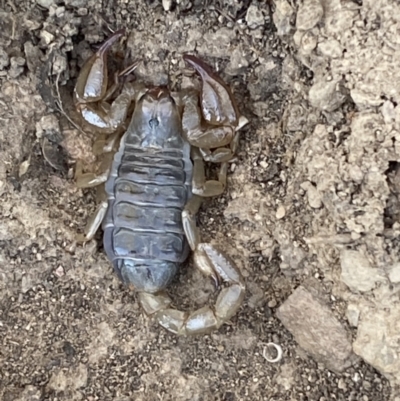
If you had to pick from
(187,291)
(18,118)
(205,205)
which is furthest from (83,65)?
(187,291)

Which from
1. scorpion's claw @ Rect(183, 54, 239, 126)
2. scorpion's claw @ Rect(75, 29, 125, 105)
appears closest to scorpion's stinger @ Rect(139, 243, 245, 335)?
scorpion's claw @ Rect(183, 54, 239, 126)

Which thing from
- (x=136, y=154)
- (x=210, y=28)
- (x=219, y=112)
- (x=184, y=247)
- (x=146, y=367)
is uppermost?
(x=210, y=28)

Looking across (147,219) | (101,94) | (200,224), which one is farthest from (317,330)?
(101,94)

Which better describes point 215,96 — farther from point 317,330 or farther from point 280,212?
point 317,330

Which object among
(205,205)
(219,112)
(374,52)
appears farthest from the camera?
(205,205)

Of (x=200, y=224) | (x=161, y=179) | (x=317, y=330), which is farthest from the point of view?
(x=200, y=224)

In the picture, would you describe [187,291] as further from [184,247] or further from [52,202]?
[52,202]

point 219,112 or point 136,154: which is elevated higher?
point 219,112

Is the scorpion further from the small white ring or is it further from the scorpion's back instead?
the small white ring
